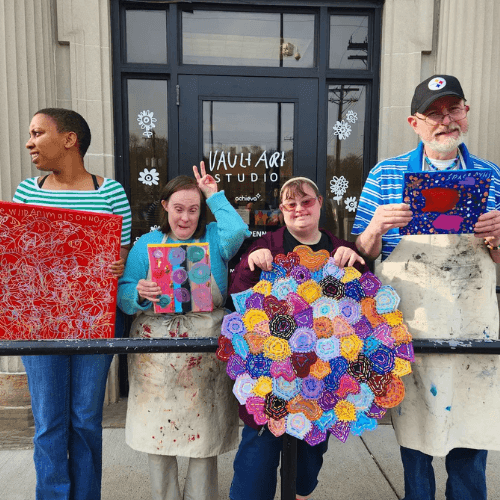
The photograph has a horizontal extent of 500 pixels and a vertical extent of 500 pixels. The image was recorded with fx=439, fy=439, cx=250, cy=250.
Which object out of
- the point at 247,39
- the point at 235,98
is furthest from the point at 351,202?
the point at 247,39

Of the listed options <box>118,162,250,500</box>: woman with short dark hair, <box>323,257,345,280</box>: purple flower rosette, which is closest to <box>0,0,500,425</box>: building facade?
<box>118,162,250,500</box>: woman with short dark hair

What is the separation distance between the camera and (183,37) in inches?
139

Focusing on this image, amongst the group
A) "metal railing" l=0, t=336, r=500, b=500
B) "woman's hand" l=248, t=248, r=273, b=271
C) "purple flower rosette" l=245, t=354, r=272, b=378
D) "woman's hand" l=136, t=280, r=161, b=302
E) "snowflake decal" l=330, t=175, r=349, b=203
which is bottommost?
"purple flower rosette" l=245, t=354, r=272, b=378

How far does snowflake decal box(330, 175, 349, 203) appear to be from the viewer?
3777 millimetres

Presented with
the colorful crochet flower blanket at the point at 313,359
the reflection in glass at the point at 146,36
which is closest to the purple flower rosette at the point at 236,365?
the colorful crochet flower blanket at the point at 313,359

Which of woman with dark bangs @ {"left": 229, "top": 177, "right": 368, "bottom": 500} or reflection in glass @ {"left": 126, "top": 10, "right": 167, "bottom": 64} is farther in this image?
reflection in glass @ {"left": 126, "top": 10, "right": 167, "bottom": 64}

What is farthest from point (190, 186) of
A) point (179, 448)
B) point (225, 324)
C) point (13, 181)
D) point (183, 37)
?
point (183, 37)

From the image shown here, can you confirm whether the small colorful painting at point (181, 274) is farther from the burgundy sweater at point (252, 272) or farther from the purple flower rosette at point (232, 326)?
the purple flower rosette at point (232, 326)

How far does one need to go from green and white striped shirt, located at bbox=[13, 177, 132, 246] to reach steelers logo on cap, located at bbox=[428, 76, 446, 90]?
4.62 feet

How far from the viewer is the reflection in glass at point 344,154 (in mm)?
3701

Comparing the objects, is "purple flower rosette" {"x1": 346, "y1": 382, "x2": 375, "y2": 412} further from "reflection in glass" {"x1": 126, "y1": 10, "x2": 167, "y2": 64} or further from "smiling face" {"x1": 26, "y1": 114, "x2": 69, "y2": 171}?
"reflection in glass" {"x1": 126, "y1": 10, "x2": 167, "y2": 64}

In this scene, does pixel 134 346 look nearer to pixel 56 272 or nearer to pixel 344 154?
pixel 56 272

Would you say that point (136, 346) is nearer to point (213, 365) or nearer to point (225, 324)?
point (225, 324)

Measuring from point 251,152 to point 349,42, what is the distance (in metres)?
1.21
